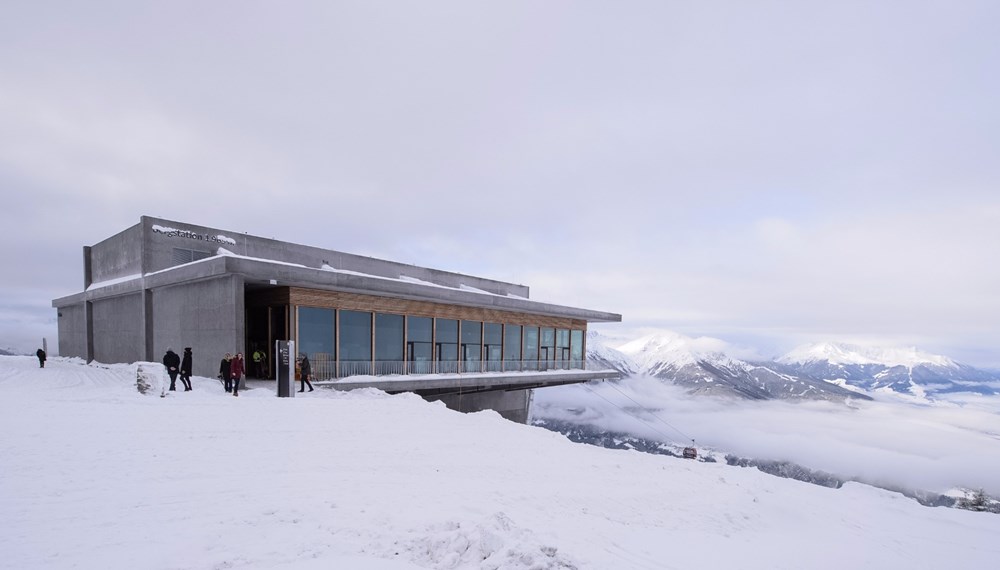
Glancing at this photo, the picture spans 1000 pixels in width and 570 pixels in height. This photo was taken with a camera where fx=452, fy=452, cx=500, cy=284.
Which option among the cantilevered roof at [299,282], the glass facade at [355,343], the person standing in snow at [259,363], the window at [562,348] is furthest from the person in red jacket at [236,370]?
the window at [562,348]

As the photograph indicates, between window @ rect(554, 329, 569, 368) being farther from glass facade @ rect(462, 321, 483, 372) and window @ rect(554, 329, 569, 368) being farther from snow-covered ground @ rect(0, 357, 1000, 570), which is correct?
snow-covered ground @ rect(0, 357, 1000, 570)

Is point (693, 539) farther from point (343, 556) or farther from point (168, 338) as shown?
point (168, 338)

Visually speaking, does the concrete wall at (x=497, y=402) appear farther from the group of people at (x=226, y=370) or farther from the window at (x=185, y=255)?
the window at (x=185, y=255)

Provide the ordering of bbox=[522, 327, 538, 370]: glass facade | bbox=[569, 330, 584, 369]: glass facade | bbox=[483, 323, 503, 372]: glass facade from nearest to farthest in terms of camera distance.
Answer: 1. bbox=[483, 323, 503, 372]: glass facade
2. bbox=[522, 327, 538, 370]: glass facade
3. bbox=[569, 330, 584, 369]: glass facade

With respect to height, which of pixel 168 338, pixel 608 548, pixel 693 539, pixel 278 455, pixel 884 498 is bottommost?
pixel 884 498

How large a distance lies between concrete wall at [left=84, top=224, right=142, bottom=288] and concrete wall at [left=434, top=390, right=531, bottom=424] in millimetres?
16709

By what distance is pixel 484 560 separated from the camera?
16.9 ft

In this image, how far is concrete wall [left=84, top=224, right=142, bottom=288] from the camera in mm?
23000

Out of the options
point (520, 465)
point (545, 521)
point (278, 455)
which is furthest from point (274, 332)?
point (545, 521)

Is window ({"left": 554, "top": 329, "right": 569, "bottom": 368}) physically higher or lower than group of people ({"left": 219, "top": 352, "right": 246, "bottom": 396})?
lower

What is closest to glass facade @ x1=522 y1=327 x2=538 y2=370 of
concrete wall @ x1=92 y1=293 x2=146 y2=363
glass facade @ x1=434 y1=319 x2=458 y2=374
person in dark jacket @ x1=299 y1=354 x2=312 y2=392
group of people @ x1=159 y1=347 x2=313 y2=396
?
glass facade @ x1=434 y1=319 x2=458 y2=374

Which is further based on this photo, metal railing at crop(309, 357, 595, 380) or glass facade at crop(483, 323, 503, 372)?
glass facade at crop(483, 323, 503, 372)

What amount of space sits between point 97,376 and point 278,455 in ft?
56.4

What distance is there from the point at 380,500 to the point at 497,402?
24.0 metres
